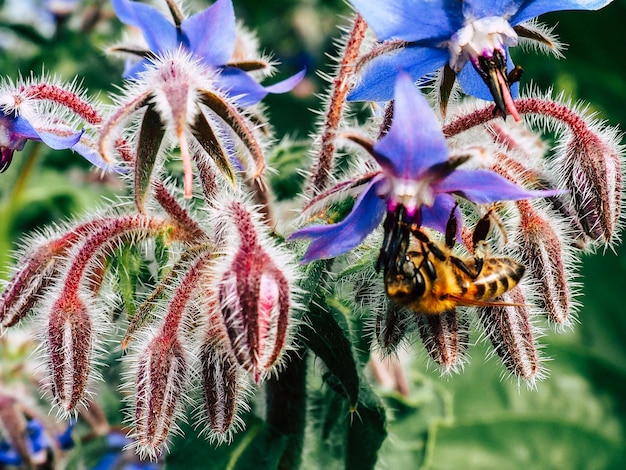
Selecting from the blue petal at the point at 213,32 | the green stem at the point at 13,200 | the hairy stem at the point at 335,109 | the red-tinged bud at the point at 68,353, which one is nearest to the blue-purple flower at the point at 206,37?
the blue petal at the point at 213,32

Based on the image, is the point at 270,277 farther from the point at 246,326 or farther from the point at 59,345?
the point at 59,345

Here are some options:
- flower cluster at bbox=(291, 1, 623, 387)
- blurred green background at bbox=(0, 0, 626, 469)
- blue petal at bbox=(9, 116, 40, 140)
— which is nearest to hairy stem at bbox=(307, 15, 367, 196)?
flower cluster at bbox=(291, 1, 623, 387)

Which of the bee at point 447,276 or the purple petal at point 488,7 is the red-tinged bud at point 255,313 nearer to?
the bee at point 447,276

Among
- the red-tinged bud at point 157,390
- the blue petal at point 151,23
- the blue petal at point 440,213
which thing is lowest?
the red-tinged bud at point 157,390

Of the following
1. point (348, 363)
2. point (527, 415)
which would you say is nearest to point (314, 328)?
point (348, 363)

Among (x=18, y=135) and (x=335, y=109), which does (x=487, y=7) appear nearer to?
(x=335, y=109)

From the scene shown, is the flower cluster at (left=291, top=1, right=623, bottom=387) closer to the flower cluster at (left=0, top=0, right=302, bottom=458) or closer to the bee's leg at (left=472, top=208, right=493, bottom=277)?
the bee's leg at (left=472, top=208, right=493, bottom=277)
